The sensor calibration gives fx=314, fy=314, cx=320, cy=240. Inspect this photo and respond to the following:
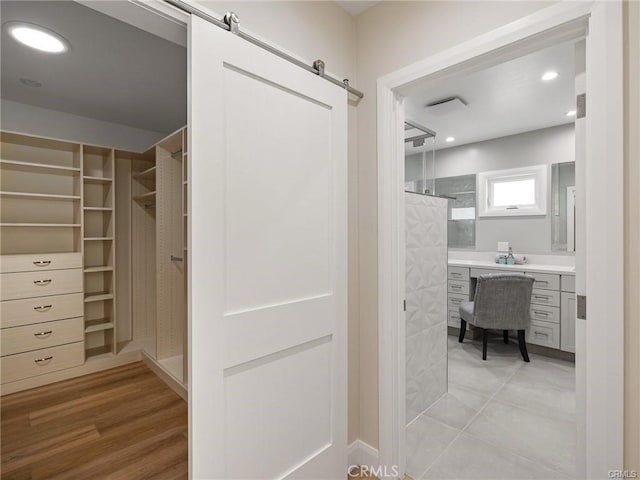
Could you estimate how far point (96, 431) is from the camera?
7.17 ft

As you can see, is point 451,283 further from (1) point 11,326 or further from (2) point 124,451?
(1) point 11,326

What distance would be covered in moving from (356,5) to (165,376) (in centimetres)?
323

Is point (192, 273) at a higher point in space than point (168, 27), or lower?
lower

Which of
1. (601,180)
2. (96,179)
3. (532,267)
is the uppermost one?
(96,179)

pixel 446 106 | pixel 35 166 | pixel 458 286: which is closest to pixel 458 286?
pixel 458 286

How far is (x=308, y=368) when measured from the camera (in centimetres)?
145

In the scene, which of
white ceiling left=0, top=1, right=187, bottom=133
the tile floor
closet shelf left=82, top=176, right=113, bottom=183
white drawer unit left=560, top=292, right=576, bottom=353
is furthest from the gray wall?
closet shelf left=82, top=176, right=113, bottom=183

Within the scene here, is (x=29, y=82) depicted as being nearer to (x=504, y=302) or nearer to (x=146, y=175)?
(x=146, y=175)

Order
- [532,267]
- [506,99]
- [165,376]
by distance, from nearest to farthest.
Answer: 1. [165,376]
2. [506,99]
3. [532,267]

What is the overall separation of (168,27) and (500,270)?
398cm

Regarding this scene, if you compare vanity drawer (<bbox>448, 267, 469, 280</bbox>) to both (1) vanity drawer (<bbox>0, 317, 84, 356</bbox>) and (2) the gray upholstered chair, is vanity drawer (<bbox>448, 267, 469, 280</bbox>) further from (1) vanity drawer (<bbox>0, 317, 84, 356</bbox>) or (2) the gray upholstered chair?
(1) vanity drawer (<bbox>0, 317, 84, 356</bbox>)

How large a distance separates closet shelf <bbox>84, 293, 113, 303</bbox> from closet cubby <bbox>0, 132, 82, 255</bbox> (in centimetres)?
50

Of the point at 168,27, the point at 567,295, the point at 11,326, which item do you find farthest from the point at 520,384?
the point at 11,326

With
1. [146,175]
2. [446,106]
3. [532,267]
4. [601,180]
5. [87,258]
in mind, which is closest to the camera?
[601,180]
